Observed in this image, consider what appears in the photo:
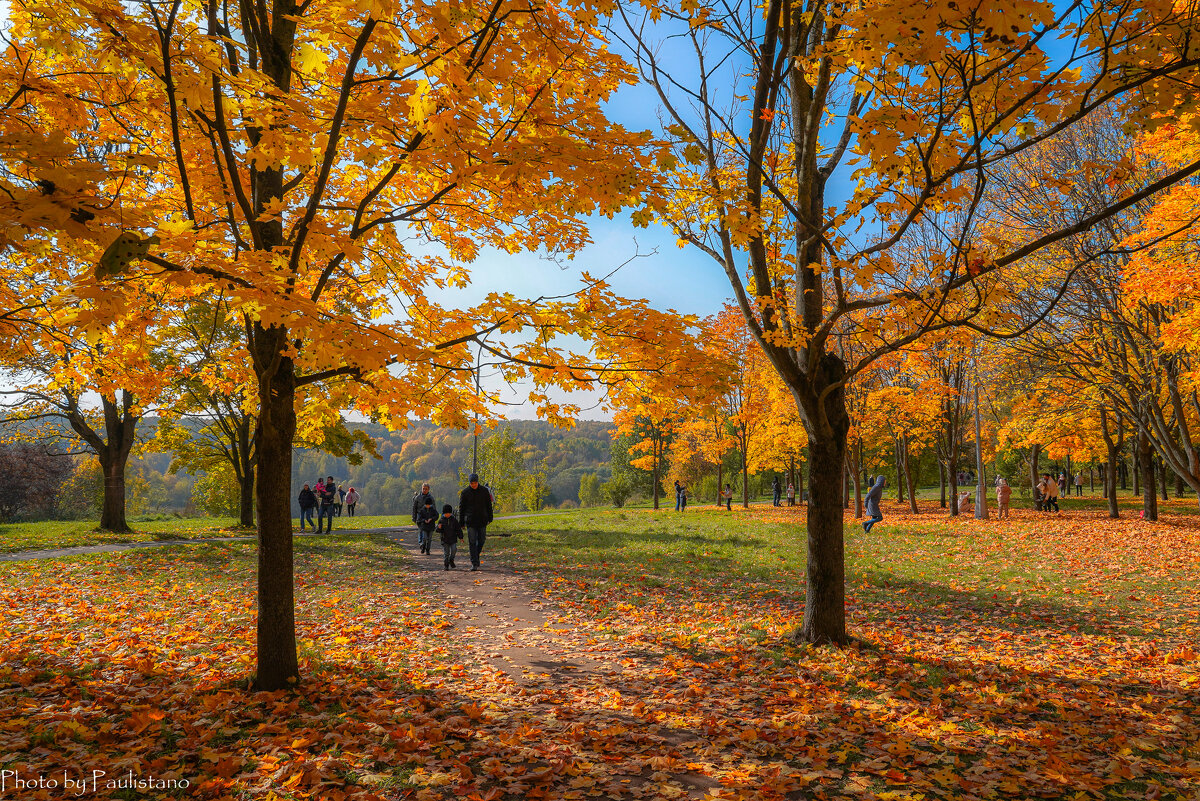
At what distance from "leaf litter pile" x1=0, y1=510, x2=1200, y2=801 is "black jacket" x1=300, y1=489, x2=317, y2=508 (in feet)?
25.0

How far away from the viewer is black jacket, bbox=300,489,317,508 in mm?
18234

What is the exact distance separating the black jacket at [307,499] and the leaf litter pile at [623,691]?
7.61 metres

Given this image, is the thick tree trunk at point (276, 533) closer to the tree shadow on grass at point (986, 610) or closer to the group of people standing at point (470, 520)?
the group of people standing at point (470, 520)

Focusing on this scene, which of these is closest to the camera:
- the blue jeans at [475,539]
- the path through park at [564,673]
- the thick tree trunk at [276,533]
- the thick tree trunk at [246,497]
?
the path through park at [564,673]

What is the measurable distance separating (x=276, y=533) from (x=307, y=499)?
15.1 metres

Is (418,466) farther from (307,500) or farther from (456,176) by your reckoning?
(456,176)

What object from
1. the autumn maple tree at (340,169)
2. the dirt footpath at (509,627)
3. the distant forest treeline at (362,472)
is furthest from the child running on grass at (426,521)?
the autumn maple tree at (340,169)

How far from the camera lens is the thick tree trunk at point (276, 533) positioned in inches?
194

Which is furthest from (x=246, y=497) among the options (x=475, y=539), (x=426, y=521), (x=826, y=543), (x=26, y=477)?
(x=26, y=477)

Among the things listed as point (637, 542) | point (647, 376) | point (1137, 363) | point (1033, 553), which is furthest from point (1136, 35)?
point (637, 542)

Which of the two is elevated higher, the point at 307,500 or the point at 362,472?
the point at 307,500

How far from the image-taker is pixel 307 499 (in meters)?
18.4

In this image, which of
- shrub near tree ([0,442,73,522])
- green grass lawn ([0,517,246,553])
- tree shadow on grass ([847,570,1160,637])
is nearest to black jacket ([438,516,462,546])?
tree shadow on grass ([847,570,1160,637])

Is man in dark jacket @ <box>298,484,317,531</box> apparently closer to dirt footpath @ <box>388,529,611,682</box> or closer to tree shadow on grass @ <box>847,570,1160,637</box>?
dirt footpath @ <box>388,529,611,682</box>
